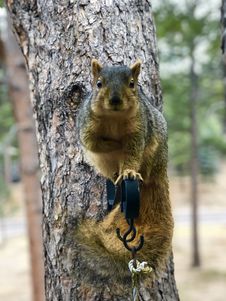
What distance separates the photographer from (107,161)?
164 cm

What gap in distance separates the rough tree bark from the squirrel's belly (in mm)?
149

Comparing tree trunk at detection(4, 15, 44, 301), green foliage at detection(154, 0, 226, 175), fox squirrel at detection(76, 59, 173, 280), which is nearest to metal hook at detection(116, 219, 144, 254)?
fox squirrel at detection(76, 59, 173, 280)

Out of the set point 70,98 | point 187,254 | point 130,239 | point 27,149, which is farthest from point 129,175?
point 187,254

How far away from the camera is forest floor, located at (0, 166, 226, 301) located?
830 centimetres

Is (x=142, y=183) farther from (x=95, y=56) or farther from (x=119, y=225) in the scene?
(x=95, y=56)

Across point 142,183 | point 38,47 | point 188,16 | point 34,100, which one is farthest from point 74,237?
point 188,16

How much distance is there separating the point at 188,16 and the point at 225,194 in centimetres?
1068

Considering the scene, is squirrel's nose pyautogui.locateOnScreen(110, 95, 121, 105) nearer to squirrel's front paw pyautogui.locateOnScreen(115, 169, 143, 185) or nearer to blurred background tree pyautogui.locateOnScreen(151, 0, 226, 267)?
squirrel's front paw pyautogui.locateOnScreen(115, 169, 143, 185)

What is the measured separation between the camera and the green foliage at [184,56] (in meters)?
7.90

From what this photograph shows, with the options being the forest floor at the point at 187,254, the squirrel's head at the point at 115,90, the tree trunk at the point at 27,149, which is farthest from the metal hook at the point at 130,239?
the forest floor at the point at 187,254

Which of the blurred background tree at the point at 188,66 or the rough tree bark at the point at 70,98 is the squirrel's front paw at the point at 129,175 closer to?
the rough tree bark at the point at 70,98

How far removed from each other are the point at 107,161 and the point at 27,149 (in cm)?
413

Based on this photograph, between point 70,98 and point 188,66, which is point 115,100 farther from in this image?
point 188,66

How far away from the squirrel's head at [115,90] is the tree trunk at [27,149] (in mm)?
4311
